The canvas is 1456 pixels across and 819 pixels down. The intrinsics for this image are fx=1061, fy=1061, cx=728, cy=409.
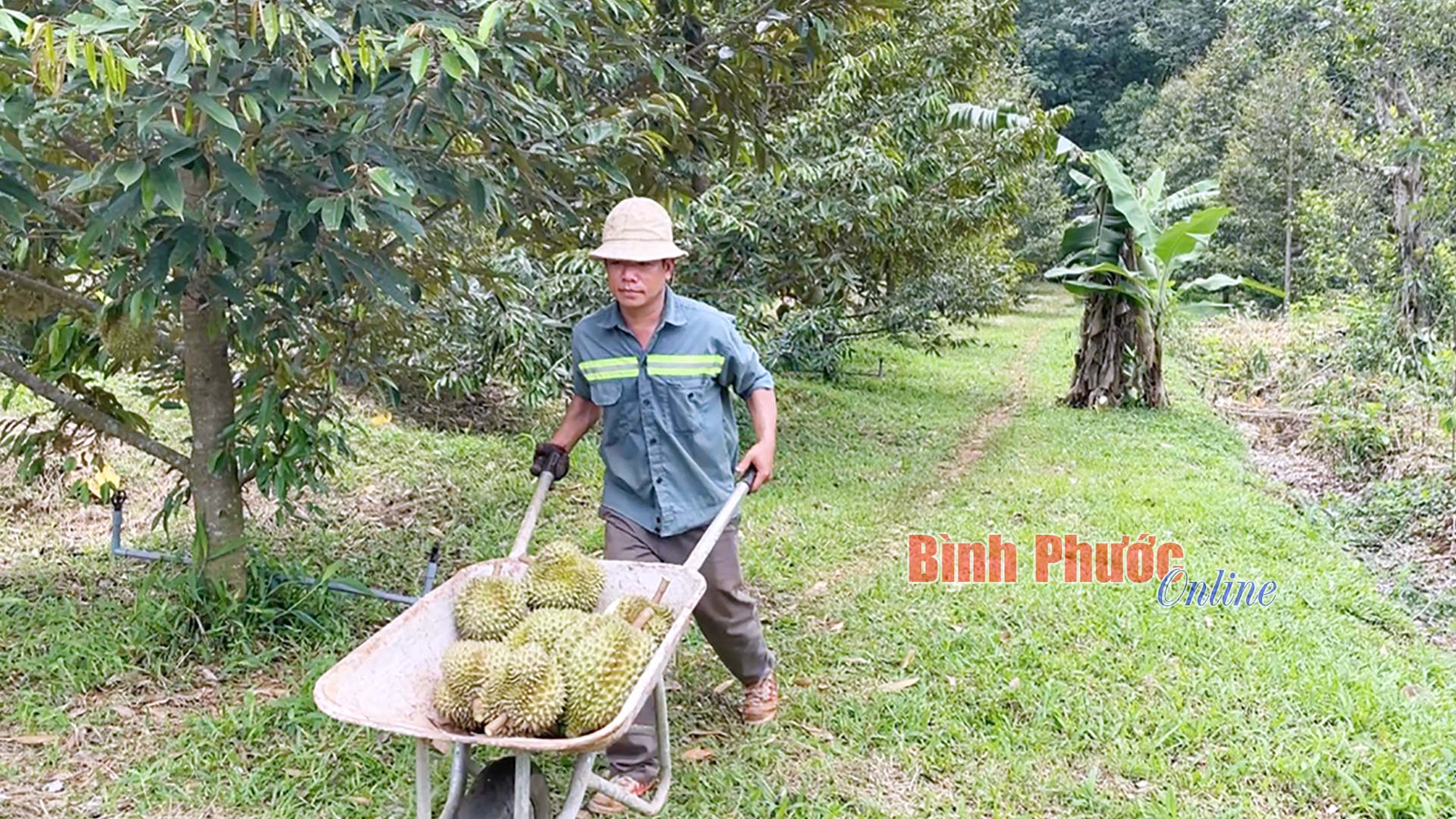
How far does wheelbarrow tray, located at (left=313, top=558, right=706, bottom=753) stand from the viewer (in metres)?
2.08

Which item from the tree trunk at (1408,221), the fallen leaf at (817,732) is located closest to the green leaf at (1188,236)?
the tree trunk at (1408,221)

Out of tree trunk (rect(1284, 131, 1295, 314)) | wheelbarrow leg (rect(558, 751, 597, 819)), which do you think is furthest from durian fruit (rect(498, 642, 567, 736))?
tree trunk (rect(1284, 131, 1295, 314))

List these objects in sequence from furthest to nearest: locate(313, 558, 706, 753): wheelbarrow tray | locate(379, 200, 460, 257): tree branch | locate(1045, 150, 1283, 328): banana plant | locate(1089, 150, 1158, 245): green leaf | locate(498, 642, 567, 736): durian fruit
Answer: locate(1089, 150, 1158, 245): green leaf < locate(1045, 150, 1283, 328): banana plant < locate(379, 200, 460, 257): tree branch < locate(498, 642, 567, 736): durian fruit < locate(313, 558, 706, 753): wheelbarrow tray

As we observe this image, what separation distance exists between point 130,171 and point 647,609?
4.91 ft

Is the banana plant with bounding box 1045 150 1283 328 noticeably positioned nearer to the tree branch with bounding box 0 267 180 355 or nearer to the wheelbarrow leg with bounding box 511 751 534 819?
the tree branch with bounding box 0 267 180 355

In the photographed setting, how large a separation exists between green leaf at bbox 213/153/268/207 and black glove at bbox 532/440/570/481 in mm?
1113

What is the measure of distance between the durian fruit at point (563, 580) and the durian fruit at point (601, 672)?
33 cm

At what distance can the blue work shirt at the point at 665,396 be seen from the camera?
10.8ft

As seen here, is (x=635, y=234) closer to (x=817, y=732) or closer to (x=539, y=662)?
(x=539, y=662)

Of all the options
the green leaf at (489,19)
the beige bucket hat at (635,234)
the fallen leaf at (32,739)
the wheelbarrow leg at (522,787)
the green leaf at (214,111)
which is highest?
the green leaf at (489,19)

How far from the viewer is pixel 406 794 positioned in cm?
319

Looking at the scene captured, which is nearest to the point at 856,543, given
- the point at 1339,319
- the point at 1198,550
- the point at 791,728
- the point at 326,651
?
the point at 1198,550

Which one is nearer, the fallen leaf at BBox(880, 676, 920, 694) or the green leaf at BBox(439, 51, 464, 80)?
the green leaf at BBox(439, 51, 464, 80)

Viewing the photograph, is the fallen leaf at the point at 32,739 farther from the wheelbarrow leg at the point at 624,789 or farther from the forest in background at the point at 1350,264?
the forest in background at the point at 1350,264
